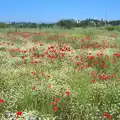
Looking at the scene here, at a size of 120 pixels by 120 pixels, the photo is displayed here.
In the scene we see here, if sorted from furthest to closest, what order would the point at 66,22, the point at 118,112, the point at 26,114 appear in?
Answer: the point at 66,22
the point at 118,112
the point at 26,114

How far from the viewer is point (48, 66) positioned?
8719 millimetres

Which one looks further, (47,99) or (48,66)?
(48,66)

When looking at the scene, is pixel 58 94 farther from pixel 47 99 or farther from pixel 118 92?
pixel 118 92

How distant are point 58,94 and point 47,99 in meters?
0.23

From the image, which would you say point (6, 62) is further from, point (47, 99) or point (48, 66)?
point (47, 99)

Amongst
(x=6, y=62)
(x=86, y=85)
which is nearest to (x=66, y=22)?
(x=6, y=62)

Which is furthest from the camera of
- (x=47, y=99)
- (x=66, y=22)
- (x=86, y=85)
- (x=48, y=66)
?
(x=66, y=22)

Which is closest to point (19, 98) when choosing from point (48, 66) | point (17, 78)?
point (17, 78)

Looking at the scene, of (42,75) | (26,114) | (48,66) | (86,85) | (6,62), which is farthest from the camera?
(6,62)

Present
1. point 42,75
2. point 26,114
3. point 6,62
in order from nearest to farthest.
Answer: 1. point 26,114
2. point 42,75
3. point 6,62

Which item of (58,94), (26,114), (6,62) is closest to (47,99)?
(58,94)

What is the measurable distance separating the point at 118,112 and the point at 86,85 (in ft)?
4.85

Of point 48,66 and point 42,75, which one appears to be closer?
point 42,75

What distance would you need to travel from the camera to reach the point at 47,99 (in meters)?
5.49
